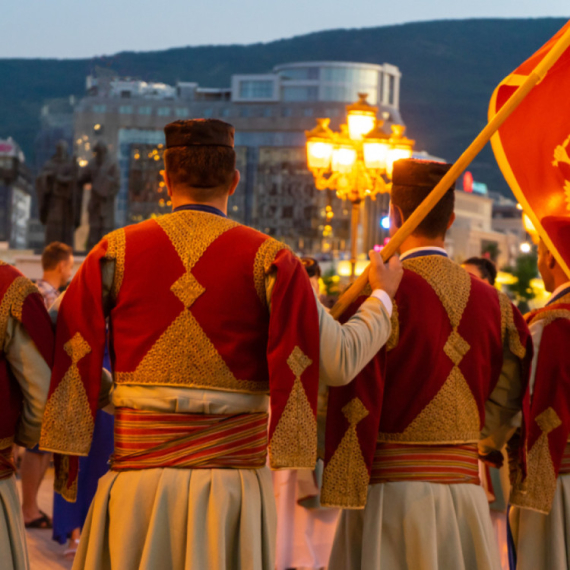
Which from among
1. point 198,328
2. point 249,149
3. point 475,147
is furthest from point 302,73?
point 198,328

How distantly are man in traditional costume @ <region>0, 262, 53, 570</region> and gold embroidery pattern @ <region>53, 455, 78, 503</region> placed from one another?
0.35 ft

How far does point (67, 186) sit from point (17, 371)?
46.9 feet

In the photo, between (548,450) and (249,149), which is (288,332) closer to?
(548,450)

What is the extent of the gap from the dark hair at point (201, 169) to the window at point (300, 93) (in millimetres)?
61516

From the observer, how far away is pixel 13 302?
237 cm

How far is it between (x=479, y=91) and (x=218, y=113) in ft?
299

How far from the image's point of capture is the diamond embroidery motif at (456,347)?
2.64 meters

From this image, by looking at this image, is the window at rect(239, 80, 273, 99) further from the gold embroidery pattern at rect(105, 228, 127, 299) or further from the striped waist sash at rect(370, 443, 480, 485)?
the gold embroidery pattern at rect(105, 228, 127, 299)

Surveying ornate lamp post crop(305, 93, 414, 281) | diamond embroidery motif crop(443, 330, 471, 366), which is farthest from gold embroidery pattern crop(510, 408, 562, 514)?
ornate lamp post crop(305, 93, 414, 281)

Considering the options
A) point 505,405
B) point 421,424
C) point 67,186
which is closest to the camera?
point 421,424

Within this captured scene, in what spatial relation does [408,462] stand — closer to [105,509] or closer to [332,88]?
[105,509]

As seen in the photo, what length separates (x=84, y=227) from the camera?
50875 millimetres

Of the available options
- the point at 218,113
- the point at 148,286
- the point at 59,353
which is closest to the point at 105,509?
the point at 59,353

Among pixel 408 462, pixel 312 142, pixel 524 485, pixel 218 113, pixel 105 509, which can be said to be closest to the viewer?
pixel 105 509
